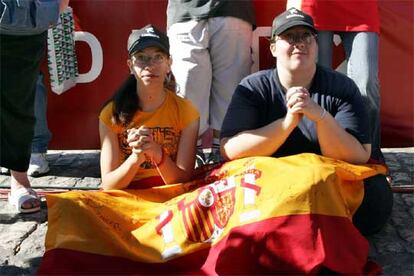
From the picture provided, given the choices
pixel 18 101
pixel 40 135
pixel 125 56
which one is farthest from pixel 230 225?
pixel 125 56

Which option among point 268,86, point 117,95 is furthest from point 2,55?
point 268,86

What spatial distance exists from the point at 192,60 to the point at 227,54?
22 centimetres

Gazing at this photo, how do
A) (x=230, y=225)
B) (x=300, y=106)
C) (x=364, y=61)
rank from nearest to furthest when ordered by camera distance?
1. (x=230, y=225)
2. (x=300, y=106)
3. (x=364, y=61)

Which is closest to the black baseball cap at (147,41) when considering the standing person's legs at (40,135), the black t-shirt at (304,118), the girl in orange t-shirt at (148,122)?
the girl in orange t-shirt at (148,122)

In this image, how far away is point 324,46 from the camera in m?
3.57

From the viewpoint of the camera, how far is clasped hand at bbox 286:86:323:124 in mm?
2559

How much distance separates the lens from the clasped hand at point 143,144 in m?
2.74

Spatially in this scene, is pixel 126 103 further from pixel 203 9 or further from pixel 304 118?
pixel 203 9

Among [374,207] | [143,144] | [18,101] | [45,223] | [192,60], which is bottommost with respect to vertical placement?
[45,223]

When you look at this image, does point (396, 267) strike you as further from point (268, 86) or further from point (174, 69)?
point (174, 69)

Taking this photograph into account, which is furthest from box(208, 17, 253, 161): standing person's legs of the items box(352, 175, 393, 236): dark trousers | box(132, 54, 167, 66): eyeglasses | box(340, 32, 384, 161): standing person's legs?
box(352, 175, 393, 236): dark trousers

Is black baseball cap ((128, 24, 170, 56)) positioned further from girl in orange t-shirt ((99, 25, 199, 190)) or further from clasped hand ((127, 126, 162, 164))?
clasped hand ((127, 126, 162, 164))

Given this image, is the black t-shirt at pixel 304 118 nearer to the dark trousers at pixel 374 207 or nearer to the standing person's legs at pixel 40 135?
the dark trousers at pixel 374 207

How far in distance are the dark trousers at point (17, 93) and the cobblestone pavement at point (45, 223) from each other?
356 millimetres
